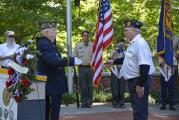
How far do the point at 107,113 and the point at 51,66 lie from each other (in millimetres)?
4599

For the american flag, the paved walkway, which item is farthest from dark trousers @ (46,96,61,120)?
the american flag

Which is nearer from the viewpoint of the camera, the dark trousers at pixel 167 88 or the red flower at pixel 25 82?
the red flower at pixel 25 82

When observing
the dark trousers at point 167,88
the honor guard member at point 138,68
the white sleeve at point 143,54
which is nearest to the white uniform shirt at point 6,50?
A: the honor guard member at point 138,68

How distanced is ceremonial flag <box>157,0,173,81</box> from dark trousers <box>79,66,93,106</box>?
2.05 m

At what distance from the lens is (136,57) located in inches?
295

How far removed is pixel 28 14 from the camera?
15391 mm

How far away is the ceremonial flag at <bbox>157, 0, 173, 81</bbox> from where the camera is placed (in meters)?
12.3

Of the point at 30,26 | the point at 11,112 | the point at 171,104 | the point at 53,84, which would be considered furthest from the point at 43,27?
the point at 30,26

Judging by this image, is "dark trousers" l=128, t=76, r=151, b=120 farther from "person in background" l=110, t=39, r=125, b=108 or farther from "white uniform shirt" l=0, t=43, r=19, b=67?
"person in background" l=110, t=39, r=125, b=108

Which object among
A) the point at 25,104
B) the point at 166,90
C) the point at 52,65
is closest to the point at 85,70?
the point at 166,90

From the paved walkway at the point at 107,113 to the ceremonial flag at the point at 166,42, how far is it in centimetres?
109

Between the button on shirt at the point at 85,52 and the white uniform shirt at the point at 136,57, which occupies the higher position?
the button on shirt at the point at 85,52

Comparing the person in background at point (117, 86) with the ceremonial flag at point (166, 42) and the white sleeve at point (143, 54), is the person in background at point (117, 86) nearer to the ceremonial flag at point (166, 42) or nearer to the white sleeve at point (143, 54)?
the ceremonial flag at point (166, 42)

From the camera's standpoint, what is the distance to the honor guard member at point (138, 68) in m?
7.32
